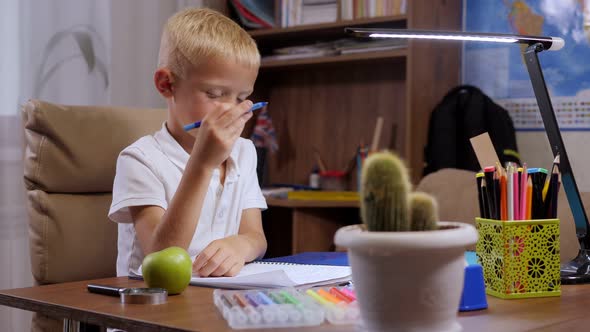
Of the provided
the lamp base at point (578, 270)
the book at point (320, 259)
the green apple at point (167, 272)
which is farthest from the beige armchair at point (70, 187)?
the lamp base at point (578, 270)

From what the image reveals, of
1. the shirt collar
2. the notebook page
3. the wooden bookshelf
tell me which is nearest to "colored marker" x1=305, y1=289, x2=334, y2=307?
the notebook page

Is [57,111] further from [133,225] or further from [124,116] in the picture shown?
[133,225]

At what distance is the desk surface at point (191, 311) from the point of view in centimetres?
87

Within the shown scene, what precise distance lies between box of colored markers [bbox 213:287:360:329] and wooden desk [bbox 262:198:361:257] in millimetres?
2028

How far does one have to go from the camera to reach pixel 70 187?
1.67 m

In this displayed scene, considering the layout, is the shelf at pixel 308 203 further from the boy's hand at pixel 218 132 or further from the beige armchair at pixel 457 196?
the boy's hand at pixel 218 132

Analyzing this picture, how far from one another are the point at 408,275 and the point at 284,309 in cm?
17

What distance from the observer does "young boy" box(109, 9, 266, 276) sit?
1.37 m

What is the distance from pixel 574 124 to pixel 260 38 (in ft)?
4.69

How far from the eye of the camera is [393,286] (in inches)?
30.3

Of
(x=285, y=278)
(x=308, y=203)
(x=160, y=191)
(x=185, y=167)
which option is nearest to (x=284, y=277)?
(x=285, y=278)

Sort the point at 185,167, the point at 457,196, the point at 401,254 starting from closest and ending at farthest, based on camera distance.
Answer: the point at 401,254
the point at 185,167
the point at 457,196

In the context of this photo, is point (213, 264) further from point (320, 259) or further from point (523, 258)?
point (523, 258)

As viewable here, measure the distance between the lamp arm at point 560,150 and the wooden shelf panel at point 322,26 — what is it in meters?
1.74
